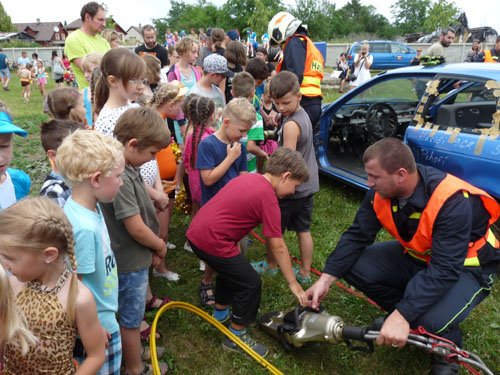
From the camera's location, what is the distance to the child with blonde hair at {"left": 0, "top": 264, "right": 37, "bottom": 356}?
1.31 meters

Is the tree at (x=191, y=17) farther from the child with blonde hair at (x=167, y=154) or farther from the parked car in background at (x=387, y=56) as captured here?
the child with blonde hair at (x=167, y=154)

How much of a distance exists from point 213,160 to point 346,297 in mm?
1576

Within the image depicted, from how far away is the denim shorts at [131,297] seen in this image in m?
2.29

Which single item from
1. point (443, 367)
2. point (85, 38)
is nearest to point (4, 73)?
point (85, 38)

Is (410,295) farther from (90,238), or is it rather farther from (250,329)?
(90,238)

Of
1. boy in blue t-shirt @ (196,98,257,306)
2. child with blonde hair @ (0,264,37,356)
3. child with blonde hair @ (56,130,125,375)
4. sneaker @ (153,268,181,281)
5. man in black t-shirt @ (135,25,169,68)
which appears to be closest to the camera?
child with blonde hair @ (0,264,37,356)

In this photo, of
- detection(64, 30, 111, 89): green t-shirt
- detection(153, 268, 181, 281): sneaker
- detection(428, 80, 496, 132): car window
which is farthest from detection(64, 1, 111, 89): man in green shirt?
detection(428, 80, 496, 132): car window

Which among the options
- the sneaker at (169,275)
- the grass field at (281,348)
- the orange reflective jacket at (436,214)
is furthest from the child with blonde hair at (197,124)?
the orange reflective jacket at (436,214)

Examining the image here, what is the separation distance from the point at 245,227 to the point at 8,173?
1478 millimetres

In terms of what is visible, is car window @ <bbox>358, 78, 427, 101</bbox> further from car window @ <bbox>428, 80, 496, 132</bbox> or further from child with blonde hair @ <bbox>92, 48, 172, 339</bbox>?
child with blonde hair @ <bbox>92, 48, 172, 339</bbox>

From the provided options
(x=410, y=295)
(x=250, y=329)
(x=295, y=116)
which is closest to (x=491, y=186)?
(x=410, y=295)

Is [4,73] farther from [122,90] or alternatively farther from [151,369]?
[151,369]

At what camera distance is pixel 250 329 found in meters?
2.96

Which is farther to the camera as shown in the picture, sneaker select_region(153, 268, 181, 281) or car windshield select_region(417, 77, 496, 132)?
car windshield select_region(417, 77, 496, 132)
